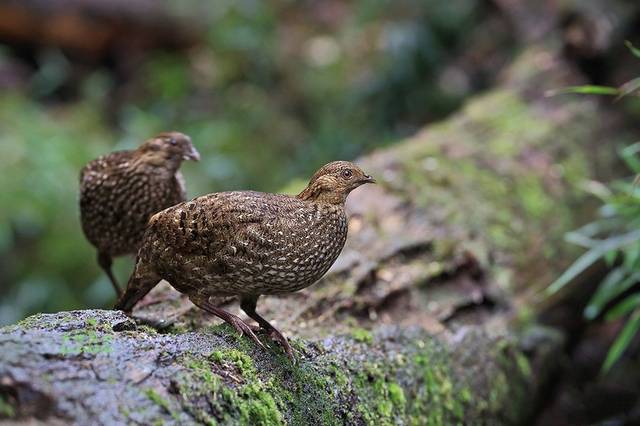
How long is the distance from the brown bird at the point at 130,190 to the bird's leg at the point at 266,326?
94 cm

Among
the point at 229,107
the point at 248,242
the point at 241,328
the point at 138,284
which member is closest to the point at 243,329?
the point at 241,328

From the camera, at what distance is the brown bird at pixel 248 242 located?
2.89m

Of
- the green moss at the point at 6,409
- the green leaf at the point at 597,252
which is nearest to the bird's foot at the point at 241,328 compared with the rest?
the green moss at the point at 6,409

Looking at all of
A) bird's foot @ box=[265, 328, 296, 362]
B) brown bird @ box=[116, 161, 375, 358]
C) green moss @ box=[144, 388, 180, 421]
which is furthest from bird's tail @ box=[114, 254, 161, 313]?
green moss @ box=[144, 388, 180, 421]

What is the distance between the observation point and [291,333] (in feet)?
11.7

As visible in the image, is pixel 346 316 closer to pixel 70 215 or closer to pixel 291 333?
pixel 291 333

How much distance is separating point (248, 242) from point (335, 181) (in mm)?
458

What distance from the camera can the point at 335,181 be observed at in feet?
10.2

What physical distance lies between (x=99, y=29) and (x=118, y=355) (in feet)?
30.4

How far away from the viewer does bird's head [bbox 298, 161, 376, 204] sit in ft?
10.2

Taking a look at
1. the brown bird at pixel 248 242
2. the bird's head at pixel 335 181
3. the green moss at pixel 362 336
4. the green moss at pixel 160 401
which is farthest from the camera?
the green moss at pixel 362 336

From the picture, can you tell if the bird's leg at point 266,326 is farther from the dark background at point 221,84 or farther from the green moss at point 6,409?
the dark background at point 221,84

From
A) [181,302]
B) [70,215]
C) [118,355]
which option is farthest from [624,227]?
[70,215]

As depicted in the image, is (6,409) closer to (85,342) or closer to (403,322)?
(85,342)
